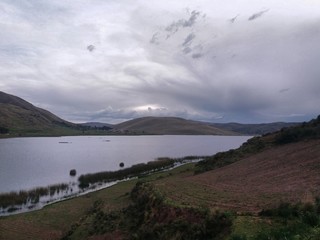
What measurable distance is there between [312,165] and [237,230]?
2279 cm

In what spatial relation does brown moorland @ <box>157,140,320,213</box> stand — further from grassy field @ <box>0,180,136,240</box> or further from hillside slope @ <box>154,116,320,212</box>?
grassy field @ <box>0,180,136,240</box>

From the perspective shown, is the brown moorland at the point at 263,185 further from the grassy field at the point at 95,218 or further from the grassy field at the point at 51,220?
the grassy field at the point at 51,220

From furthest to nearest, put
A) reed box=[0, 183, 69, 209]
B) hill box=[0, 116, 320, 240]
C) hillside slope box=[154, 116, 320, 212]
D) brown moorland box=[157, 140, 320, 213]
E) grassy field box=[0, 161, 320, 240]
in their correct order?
reed box=[0, 183, 69, 209]
hillside slope box=[154, 116, 320, 212]
brown moorland box=[157, 140, 320, 213]
hill box=[0, 116, 320, 240]
grassy field box=[0, 161, 320, 240]

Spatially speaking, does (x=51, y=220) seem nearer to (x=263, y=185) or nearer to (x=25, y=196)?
(x=25, y=196)

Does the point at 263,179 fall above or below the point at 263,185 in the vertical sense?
above

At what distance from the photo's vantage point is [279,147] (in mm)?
56281

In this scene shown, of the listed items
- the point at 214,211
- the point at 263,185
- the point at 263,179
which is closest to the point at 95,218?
the point at 214,211

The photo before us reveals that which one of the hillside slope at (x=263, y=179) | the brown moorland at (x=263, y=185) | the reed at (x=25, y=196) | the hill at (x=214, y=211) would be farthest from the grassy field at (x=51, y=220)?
the brown moorland at (x=263, y=185)

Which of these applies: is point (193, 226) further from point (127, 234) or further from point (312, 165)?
point (312, 165)

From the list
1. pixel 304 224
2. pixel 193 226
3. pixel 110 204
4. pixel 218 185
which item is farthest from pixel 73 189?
pixel 304 224

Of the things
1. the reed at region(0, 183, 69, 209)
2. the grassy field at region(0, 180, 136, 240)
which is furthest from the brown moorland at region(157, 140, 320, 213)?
the reed at region(0, 183, 69, 209)

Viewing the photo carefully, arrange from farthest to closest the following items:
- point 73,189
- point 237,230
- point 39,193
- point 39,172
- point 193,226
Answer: point 39,172
point 73,189
point 39,193
point 193,226
point 237,230

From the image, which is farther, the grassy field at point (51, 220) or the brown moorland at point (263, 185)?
the grassy field at point (51, 220)

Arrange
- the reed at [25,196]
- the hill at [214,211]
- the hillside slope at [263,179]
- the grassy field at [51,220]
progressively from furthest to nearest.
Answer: the reed at [25,196]
the grassy field at [51,220]
the hillside slope at [263,179]
the hill at [214,211]
